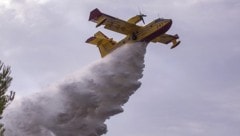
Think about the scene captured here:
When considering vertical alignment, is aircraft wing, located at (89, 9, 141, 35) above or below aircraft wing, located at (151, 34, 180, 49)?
below

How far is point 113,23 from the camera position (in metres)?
48.8

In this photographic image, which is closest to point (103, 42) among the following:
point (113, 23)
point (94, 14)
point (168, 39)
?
point (113, 23)

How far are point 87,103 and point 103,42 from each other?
8.63 meters

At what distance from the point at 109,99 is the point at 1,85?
26.3 metres

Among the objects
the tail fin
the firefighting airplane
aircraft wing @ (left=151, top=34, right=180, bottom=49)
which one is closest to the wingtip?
the firefighting airplane

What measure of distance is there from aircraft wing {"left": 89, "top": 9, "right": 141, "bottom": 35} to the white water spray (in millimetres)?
1998

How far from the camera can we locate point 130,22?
49.3m

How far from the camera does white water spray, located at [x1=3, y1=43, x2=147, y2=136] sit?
151 feet

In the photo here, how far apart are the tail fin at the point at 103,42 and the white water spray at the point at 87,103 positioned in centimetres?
231

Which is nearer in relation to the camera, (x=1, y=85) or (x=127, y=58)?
(x=1, y=85)

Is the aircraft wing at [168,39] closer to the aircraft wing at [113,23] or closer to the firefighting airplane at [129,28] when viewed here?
the firefighting airplane at [129,28]

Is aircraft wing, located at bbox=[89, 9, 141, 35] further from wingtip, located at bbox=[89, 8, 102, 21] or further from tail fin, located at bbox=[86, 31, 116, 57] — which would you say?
tail fin, located at bbox=[86, 31, 116, 57]

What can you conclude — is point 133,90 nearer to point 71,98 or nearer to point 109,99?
point 109,99

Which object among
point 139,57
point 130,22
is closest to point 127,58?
point 139,57
